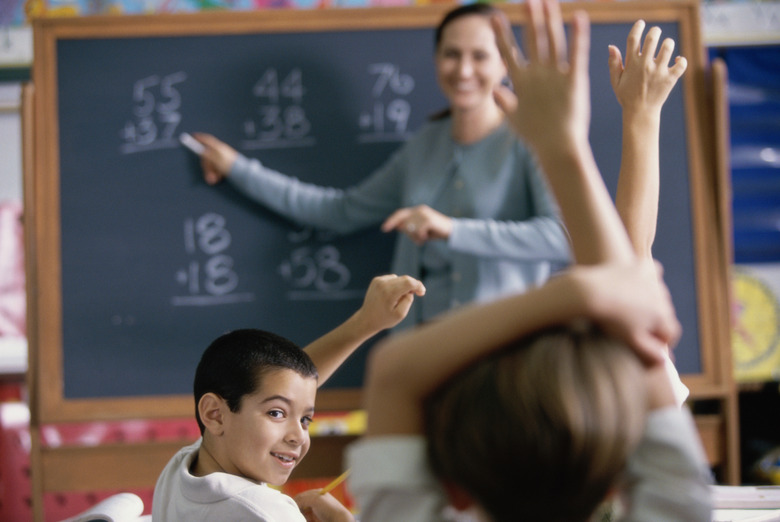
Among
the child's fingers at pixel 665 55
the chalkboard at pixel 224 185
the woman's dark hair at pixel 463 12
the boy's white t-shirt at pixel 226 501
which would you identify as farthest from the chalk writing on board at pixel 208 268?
the child's fingers at pixel 665 55

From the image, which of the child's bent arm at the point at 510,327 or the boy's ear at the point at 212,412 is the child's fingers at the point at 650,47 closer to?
the child's bent arm at the point at 510,327

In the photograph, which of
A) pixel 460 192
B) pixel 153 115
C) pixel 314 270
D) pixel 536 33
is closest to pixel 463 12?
pixel 460 192

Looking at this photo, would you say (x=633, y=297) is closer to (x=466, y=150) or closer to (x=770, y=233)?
(x=466, y=150)

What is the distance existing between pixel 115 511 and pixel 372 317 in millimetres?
423

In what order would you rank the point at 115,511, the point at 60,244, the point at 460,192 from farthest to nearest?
the point at 60,244, the point at 460,192, the point at 115,511

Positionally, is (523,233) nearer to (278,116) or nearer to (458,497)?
(278,116)

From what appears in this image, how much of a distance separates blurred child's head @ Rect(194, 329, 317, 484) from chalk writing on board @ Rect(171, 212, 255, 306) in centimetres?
126

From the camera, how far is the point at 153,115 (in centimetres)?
243

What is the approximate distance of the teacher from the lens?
220 centimetres

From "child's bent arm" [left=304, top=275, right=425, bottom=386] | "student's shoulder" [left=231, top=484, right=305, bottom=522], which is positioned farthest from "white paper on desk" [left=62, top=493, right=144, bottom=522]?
"child's bent arm" [left=304, top=275, right=425, bottom=386]

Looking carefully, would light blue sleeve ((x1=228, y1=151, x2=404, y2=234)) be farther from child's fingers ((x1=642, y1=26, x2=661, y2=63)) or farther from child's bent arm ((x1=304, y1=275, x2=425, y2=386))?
child's fingers ((x1=642, y1=26, x2=661, y2=63))

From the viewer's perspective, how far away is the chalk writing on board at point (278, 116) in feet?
8.04

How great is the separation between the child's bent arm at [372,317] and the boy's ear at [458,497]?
1.15ft

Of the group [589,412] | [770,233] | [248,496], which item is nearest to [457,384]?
[589,412]
